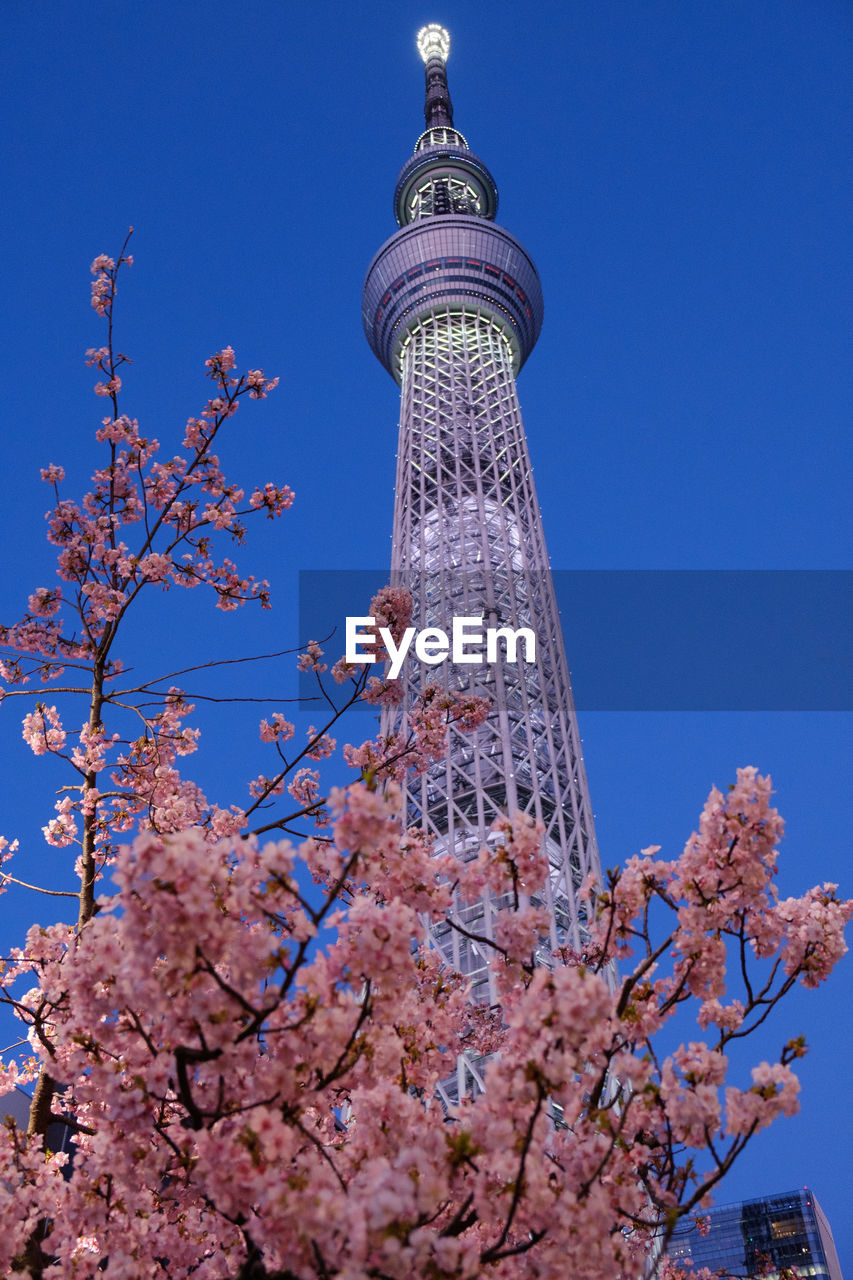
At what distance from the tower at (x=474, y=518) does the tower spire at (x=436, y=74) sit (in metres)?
7.04

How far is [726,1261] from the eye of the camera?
105m

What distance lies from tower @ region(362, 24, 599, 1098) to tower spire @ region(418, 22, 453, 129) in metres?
7.04

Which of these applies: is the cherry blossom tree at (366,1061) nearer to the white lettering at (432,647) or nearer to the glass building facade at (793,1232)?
the white lettering at (432,647)

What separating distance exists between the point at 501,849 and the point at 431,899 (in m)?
0.49

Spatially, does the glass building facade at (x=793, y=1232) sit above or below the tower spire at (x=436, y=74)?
below

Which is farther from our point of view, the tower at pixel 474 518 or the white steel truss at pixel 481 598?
the tower at pixel 474 518

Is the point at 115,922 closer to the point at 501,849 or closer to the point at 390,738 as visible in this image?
the point at 501,849

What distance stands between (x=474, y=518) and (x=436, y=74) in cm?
4707

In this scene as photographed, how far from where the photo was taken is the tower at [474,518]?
31.7 meters

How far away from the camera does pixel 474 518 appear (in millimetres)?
40281

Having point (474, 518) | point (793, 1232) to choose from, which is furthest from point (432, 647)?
point (793, 1232)

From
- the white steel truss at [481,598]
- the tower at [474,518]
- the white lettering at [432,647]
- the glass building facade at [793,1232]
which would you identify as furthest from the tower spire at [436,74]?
the glass building facade at [793,1232]

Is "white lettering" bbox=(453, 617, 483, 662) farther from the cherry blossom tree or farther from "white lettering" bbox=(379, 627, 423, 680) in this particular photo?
the cherry blossom tree

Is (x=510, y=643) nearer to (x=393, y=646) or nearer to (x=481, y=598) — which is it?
(x=481, y=598)
